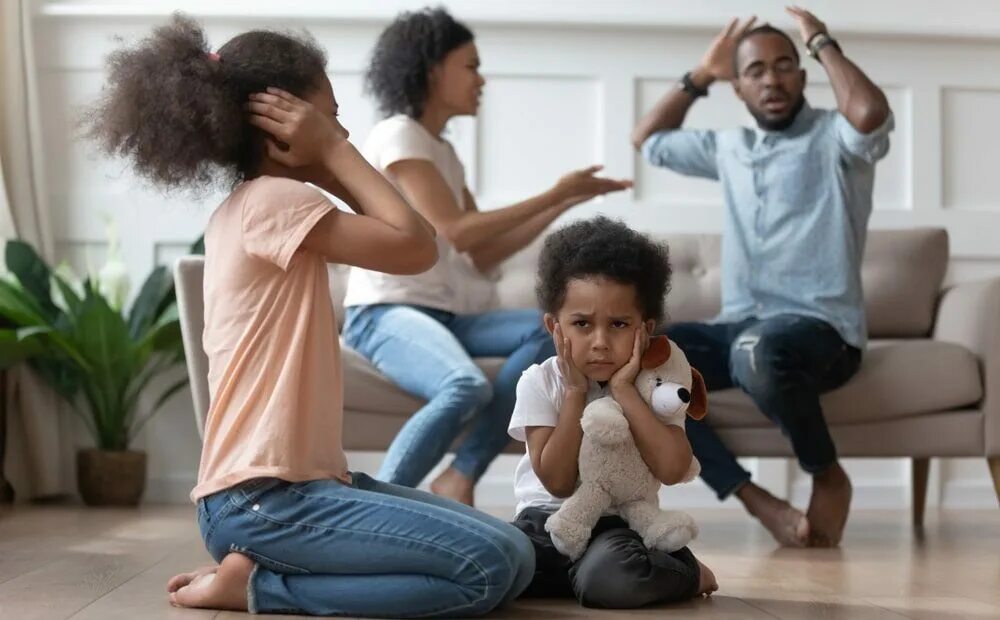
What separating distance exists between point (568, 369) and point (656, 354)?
0.13m

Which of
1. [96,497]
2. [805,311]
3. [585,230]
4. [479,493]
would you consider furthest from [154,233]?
[585,230]

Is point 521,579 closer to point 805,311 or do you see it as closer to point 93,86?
point 805,311

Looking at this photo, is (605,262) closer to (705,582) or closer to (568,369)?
(568,369)

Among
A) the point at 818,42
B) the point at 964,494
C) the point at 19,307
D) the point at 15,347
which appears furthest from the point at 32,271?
the point at 964,494

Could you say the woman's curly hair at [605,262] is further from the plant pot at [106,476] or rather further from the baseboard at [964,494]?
the baseboard at [964,494]

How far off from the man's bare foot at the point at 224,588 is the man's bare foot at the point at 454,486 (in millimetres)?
979

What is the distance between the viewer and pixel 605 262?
74.7 inches

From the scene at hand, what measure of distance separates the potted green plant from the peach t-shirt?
2.00m

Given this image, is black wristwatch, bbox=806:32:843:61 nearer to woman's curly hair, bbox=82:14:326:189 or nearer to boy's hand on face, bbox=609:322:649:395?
boy's hand on face, bbox=609:322:649:395

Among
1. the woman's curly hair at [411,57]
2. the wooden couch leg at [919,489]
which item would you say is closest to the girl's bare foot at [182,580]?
the woman's curly hair at [411,57]

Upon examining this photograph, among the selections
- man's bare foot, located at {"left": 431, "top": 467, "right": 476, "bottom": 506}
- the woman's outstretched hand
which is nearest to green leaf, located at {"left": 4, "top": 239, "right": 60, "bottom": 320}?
man's bare foot, located at {"left": 431, "top": 467, "right": 476, "bottom": 506}

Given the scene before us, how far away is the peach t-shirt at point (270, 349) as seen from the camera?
Result: 1.66m

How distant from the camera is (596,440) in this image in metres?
1.83

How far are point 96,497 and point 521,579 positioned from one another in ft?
7.50
